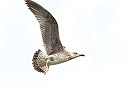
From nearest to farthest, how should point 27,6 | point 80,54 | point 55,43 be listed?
point 27,6 < point 55,43 < point 80,54

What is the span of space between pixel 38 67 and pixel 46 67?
35 centimetres

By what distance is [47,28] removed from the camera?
17.4 m

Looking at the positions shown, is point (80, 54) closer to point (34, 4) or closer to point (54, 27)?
point (54, 27)

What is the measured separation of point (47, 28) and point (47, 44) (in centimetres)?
80

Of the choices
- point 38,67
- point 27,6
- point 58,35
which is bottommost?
point 38,67

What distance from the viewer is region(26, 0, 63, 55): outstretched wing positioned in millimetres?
16969

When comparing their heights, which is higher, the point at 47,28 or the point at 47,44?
the point at 47,28

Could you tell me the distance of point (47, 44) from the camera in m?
17.9

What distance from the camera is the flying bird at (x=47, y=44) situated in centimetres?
1704

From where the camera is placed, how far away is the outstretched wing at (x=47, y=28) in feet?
55.7

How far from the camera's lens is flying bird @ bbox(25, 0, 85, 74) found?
55.9ft

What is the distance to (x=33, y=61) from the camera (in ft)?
57.9

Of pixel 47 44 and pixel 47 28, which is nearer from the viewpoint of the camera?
pixel 47 28

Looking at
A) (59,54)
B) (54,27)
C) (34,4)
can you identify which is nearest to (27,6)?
(34,4)
